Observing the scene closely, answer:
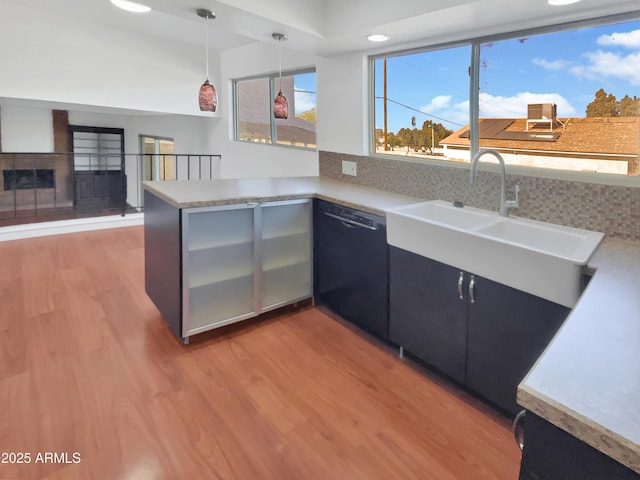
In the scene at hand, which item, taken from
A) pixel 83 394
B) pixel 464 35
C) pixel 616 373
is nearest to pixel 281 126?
pixel 464 35

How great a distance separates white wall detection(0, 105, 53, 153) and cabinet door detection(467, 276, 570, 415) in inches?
293

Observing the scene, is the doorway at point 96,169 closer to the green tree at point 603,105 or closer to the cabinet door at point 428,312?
the cabinet door at point 428,312

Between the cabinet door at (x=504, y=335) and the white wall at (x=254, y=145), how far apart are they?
2426 millimetres

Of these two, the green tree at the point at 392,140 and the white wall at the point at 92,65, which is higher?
the white wall at the point at 92,65

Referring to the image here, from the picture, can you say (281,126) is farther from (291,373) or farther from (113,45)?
(291,373)

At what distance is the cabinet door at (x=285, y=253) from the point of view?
2664mm

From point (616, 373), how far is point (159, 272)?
8.05 ft

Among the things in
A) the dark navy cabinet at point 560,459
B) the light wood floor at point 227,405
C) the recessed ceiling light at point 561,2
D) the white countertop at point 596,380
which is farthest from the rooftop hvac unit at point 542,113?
the dark navy cabinet at point 560,459

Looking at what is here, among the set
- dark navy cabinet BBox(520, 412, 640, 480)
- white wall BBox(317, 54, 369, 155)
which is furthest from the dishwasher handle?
dark navy cabinet BBox(520, 412, 640, 480)

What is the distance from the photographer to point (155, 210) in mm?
2594

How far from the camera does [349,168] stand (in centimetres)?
329

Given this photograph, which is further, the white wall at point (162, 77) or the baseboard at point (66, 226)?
the baseboard at point (66, 226)

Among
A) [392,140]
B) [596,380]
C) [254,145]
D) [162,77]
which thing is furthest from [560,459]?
[162,77]

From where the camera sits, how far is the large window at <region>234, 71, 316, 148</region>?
3998mm
